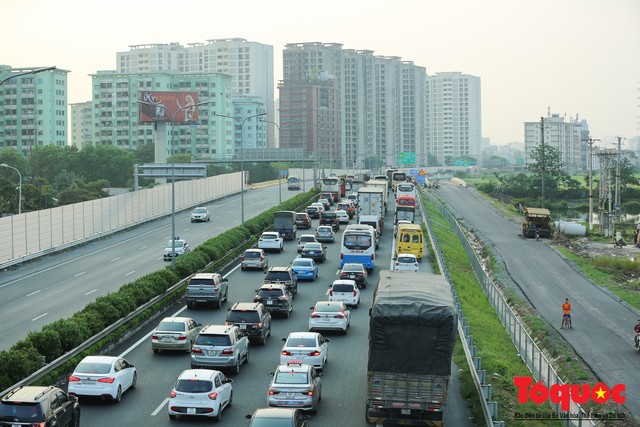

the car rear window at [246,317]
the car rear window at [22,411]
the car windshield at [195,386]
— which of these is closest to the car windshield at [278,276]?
the car rear window at [246,317]

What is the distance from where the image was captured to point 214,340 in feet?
98.0

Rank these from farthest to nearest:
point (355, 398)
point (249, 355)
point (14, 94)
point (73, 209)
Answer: point (14, 94) → point (73, 209) → point (249, 355) → point (355, 398)

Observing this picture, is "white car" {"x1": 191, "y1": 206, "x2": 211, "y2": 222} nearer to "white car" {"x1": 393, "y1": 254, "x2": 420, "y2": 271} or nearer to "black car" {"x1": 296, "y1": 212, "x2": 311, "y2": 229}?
"black car" {"x1": 296, "y1": 212, "x2": 311, "y2": 229}

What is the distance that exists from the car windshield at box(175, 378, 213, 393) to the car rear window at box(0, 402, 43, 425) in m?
4.47

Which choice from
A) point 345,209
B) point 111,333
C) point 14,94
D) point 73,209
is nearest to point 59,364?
point 111,333

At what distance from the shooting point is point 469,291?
56844mm

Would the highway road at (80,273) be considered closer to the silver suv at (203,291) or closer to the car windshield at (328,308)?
the silver suv at (203,291)

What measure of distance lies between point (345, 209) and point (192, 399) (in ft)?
217

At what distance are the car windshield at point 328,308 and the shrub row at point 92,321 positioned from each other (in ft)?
24.8

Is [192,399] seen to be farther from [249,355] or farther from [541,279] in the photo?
[541,279]

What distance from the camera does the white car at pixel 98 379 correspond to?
85.1 feet

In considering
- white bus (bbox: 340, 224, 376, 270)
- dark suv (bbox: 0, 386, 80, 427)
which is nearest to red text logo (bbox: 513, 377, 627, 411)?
dark suv (bbox: 0, 386, 80, 427)

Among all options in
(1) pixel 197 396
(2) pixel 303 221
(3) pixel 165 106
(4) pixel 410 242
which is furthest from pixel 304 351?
(3) pixel 165 106

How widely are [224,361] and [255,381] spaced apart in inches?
46.2
